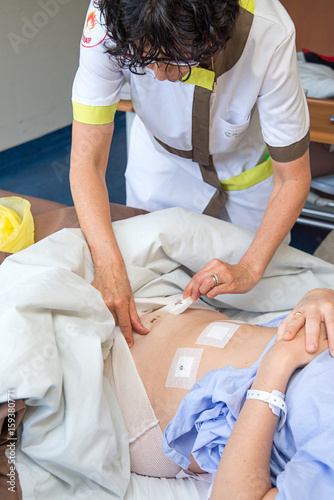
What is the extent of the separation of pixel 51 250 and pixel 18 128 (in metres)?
2.94

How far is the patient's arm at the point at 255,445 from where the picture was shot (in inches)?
33.2

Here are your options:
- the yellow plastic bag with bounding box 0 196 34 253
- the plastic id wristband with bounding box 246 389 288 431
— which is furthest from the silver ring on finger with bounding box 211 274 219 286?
the yellow plastic bag with bounding box 0 196 34 253

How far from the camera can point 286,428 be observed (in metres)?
0.94

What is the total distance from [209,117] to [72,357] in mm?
772

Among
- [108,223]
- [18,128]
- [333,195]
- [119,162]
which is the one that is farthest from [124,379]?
[18,128]

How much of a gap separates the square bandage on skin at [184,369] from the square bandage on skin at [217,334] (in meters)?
0.03

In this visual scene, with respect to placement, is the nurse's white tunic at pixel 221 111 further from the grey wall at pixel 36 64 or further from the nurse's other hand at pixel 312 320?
the grey wall at pixel 36 64

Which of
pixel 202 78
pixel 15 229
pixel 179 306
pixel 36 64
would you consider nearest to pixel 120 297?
pixel 179 306

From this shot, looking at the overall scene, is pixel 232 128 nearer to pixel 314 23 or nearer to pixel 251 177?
pixel 251 177

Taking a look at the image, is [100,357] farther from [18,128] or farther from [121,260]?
[18,128]

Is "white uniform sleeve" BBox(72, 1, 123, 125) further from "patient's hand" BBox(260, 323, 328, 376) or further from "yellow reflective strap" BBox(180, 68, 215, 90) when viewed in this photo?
"patient's hand" BBox(260, 323, 328, 376)

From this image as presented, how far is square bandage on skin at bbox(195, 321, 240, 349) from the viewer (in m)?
1.18

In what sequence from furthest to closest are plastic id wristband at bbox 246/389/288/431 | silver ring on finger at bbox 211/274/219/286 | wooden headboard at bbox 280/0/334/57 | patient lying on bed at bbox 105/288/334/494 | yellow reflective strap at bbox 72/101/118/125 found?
1. wooden headboard at bbox 280/0/334/57
2. yellow reflective strap at bbox 72/101/118/125
3. silver ring on finger at bbox 211/274/219/286
4. patient lying on bed at bbox 105/288/334/494
5. plastic id wristband at bbox 246/389/288/431

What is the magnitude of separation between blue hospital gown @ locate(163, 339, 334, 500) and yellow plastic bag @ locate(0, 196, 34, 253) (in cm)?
68
